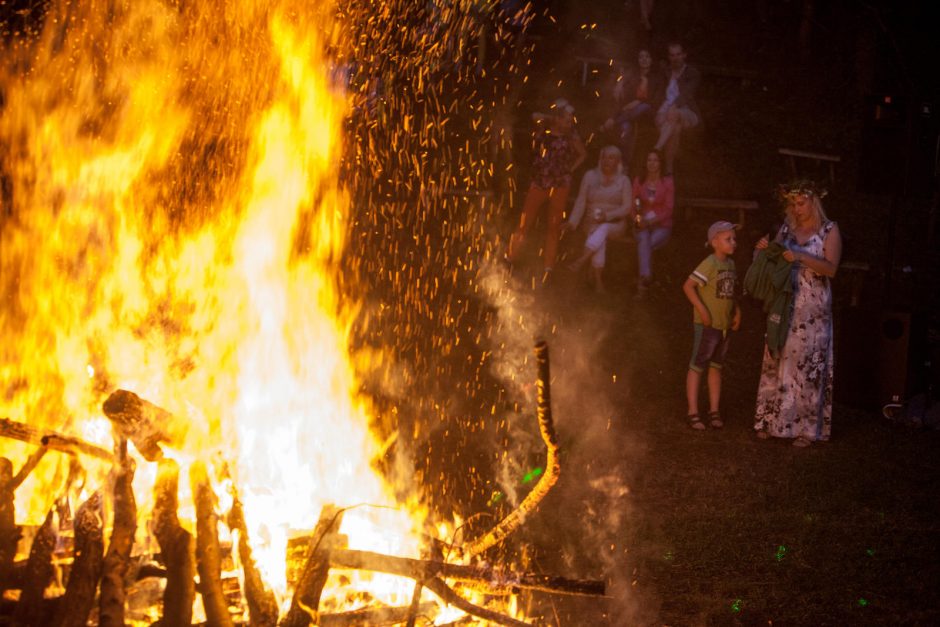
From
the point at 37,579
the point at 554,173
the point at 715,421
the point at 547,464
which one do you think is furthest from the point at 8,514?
the point at 554,173

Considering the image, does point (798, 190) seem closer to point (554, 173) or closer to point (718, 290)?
point (718, 290)

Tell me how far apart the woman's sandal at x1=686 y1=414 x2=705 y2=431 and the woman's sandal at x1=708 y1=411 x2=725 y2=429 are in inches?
3.9

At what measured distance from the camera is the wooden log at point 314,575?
340 centimetres

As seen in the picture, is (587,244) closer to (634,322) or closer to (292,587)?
(634,322)

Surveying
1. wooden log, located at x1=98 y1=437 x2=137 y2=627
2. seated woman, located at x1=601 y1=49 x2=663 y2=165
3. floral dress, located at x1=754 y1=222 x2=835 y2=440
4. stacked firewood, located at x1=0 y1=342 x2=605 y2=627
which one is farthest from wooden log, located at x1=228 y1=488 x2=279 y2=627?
seated woman, located at x1=601 y1=49 x2=663 y2=165

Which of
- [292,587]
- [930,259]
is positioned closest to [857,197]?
[930,259]

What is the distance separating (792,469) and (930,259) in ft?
26.6

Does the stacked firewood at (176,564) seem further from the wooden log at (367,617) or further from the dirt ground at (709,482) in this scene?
the dirt ground at (709,482)

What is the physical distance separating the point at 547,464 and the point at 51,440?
233 centimetres

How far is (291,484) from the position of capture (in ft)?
15.9

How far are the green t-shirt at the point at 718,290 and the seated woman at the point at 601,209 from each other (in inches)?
163

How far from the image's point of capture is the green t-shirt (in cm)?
805

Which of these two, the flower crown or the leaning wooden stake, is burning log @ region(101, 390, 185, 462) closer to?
the leaning wooden stake

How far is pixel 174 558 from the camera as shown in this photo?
335 cm
